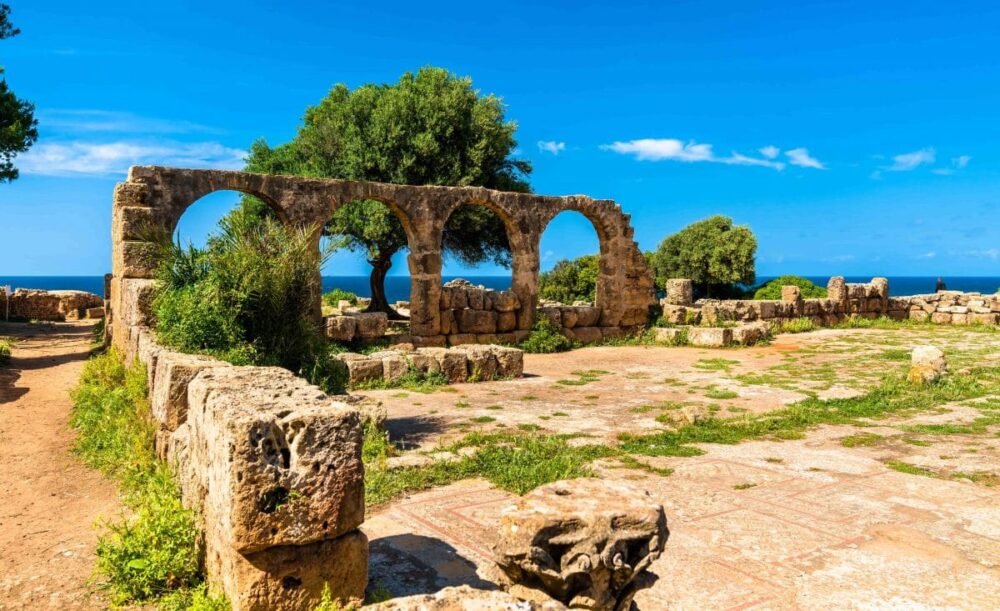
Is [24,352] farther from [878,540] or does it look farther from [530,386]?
[878,540]

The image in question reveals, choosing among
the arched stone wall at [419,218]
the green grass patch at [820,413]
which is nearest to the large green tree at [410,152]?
the arched stone wall at [419,218]

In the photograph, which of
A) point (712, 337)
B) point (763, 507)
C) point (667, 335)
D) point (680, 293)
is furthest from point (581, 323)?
point (763, 507)

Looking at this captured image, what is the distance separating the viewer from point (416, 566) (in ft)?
14.4

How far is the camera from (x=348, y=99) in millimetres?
24516

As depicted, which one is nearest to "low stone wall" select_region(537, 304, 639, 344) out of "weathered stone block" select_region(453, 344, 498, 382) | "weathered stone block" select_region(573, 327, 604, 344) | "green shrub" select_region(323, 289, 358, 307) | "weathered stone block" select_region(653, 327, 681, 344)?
"weathered stone block" select_region(573, 327, 604, 344)

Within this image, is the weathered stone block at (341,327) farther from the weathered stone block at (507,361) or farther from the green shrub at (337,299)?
the green shrub at (337,299)

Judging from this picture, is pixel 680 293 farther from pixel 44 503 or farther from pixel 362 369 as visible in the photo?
pixel 44 503

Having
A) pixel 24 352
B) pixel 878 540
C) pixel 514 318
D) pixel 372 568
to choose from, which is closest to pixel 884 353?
pixel 514 318

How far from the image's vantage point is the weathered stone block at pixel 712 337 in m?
16.9

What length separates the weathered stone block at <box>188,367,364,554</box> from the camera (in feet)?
10.5

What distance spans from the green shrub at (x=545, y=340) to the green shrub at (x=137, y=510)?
9319mm

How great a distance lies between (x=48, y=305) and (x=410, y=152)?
13495mm

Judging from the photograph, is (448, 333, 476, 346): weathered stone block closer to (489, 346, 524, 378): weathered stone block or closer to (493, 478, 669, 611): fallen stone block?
(489, 346, 524, 378): weathered stone block

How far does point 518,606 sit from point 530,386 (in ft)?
30.1
